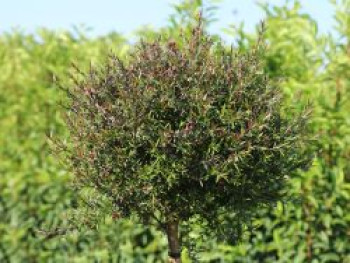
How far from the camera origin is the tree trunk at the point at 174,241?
571cm

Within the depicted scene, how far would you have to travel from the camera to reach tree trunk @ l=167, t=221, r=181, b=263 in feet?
18.7

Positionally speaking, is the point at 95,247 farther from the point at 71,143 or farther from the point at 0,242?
the point at 71,143

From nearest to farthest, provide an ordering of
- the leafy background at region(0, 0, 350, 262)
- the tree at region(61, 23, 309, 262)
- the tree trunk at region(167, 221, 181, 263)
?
the tree at region(61, 23, 309, 262)
the tree trunk at region(167, 221, 181, 263)
the leafy background at region(0, 0, 350, 262)

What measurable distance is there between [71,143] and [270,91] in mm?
1545

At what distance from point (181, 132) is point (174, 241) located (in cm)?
115

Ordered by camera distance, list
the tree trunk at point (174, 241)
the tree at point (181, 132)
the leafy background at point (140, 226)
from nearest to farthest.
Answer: the tree at point (181, 132) → the tree trunk at point (174, 241) → the leafy background at point (140, 226)

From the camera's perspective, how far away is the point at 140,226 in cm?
821

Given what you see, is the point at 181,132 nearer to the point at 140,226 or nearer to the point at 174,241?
the point at 174,241

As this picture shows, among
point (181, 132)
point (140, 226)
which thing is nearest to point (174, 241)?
point (181, 132)

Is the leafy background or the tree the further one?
the leafy background

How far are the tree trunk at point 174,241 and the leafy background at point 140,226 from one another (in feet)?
2.20

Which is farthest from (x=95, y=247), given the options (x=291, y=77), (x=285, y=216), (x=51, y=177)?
(x=291, y=77)

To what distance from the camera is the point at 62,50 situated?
959 centimetres

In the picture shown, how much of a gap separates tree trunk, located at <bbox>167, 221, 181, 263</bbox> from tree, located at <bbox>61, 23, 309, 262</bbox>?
Result: 21 cm
